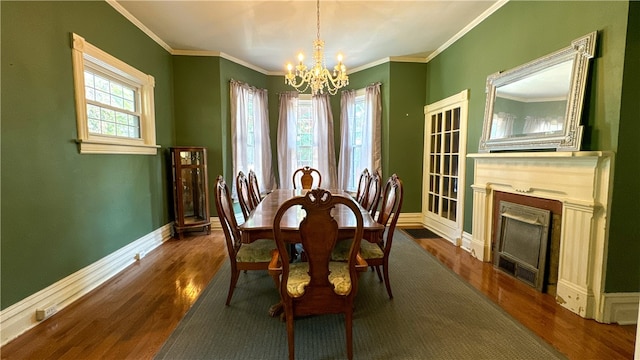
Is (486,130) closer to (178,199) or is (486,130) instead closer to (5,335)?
(178,199)

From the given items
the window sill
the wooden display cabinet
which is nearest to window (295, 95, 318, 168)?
the wooden display cabinet

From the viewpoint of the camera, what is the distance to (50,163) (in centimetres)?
215

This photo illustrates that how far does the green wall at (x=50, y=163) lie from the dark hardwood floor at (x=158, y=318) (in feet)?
1.03

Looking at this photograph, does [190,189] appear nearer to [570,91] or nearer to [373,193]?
[373,193]

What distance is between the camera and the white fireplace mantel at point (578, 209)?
1.98 metres

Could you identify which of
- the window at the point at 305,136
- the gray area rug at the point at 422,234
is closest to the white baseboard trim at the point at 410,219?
the gray area rug at the point at 422,234

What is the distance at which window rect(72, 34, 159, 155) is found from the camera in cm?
246

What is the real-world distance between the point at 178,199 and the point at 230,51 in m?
2.35

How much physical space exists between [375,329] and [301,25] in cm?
332

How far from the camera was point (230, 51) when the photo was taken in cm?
427

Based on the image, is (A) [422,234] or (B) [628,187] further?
(A) [422,234]

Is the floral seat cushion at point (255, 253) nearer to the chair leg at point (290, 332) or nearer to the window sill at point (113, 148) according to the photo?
the chair leg at point (290, 332)

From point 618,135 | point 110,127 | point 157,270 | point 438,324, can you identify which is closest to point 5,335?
point 157,270

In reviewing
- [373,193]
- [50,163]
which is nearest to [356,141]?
[373,193]
